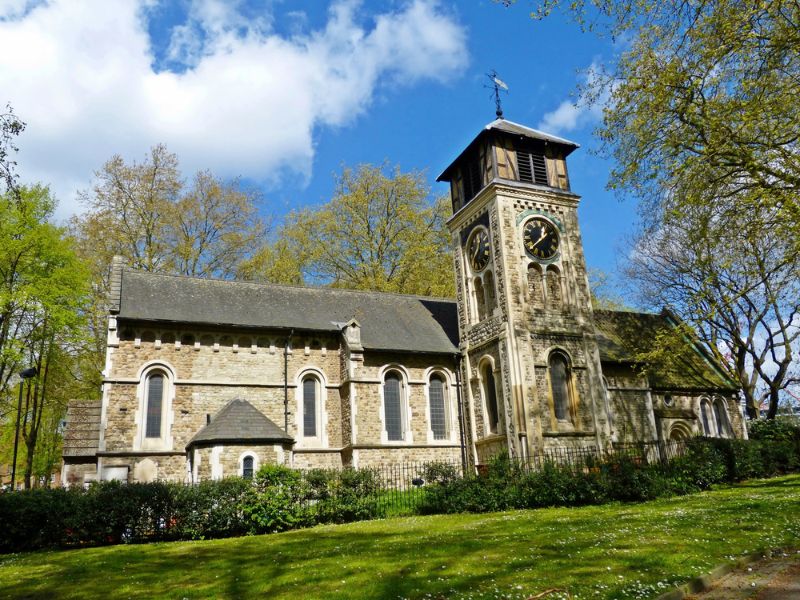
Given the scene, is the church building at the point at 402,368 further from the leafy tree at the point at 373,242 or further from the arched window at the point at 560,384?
the leafy tree at the point at 373,242

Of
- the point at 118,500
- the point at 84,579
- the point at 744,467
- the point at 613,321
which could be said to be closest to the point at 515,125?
the point at 613,321

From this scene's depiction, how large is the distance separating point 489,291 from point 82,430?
1633 cm

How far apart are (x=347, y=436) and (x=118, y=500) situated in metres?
10.8

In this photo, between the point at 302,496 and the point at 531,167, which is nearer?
the point at 302,496

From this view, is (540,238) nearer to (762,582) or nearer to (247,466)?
(247,466)

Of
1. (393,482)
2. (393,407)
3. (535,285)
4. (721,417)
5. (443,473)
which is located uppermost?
(535,285)

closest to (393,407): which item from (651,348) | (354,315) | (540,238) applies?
(354,315)

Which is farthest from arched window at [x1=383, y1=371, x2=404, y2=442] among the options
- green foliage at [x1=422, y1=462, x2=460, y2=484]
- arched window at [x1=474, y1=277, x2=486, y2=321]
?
green foliage at [x1=422, y1=462, x2=460, y2=484]

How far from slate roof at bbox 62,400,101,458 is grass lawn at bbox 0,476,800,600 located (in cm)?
938

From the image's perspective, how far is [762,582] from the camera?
7.62m

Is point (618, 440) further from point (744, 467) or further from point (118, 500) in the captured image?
point (118, 500)

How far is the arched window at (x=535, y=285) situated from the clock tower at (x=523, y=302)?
4 centimetres

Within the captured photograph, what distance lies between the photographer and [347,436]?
80.8 ft

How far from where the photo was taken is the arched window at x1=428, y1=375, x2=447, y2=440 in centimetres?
2629
